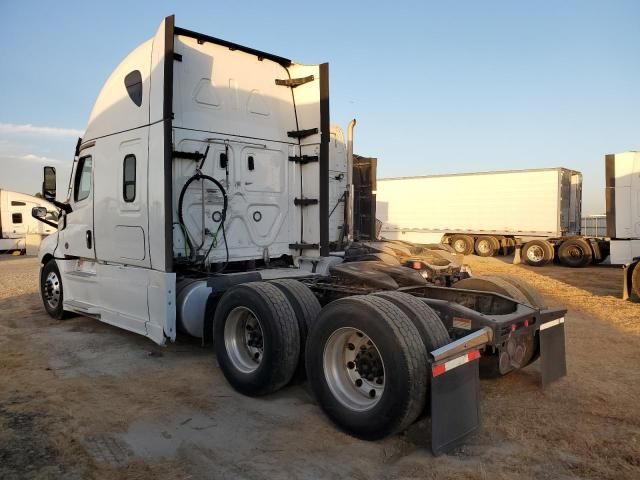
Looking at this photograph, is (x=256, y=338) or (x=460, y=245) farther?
(x=460, y=245)

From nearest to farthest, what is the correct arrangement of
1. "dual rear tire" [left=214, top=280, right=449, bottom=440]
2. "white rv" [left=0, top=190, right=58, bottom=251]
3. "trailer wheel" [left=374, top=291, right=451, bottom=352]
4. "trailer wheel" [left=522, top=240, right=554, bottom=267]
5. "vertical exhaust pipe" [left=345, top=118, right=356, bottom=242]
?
1. "dual rear tire" [left=214, top=280, right=449, bottom=440]
2. "trailer wheel" [left=374, top=291, right=451, bottom=352]
3. "vertical exhaust pipe" [left=345, top=118, right=356, bottom=242]
4. "trailer wheel" [left=522, top=240, right=554, bottom=267]
5. "white rv" [left=0, top=190, right=58, bottom=251]

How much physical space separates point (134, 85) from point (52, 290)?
4.08 m

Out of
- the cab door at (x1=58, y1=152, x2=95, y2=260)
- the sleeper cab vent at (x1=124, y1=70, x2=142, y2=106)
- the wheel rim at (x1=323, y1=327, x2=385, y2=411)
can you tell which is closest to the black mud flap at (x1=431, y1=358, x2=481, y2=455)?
the wheel rim at (x1=323, y1=327, x2=385, y2=411)

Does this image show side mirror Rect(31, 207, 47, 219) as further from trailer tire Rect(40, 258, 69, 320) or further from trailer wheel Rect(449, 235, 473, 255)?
trailer wheel Rect(449, 235, 473, 255)

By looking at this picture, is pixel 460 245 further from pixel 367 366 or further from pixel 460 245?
pixel 367 366

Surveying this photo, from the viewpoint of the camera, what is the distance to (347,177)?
12047mm

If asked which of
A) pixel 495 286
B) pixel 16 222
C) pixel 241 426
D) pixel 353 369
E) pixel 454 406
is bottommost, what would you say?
pixel 241 426

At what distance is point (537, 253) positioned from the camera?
2023 cm

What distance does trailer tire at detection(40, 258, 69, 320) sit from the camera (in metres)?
8.02

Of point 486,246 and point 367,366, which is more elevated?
point 486,246

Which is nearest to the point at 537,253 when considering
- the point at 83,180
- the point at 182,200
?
the point at 182,200

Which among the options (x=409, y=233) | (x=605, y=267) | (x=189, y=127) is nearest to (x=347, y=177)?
(x=189, y=127)

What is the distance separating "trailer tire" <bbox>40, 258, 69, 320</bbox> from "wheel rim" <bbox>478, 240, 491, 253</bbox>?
19.4m

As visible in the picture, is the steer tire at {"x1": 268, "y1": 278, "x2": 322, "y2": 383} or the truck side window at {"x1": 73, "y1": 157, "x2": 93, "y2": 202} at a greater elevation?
the truck side window at {"x1": 73, "y1": 157, "x2": 93, "y2": 202}
